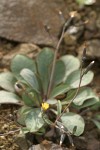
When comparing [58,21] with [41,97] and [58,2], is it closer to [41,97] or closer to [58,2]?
[58,2]

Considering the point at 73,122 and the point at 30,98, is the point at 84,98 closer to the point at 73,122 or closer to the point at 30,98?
the point at 73,122

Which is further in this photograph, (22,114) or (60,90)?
(60,90)

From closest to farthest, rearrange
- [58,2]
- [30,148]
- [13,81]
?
[30,148] → [13,81] → [58,2]

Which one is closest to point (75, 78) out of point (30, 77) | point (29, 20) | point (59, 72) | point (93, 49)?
point (59, 72)

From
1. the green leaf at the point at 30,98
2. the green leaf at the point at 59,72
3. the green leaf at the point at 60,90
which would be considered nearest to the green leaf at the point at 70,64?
the green leaf at the point at 59,72

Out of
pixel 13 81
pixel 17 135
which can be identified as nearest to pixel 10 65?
pixel 13 81

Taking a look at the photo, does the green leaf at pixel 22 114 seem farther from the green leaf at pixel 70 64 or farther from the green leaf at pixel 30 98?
the green leaf at pixel 70 64
